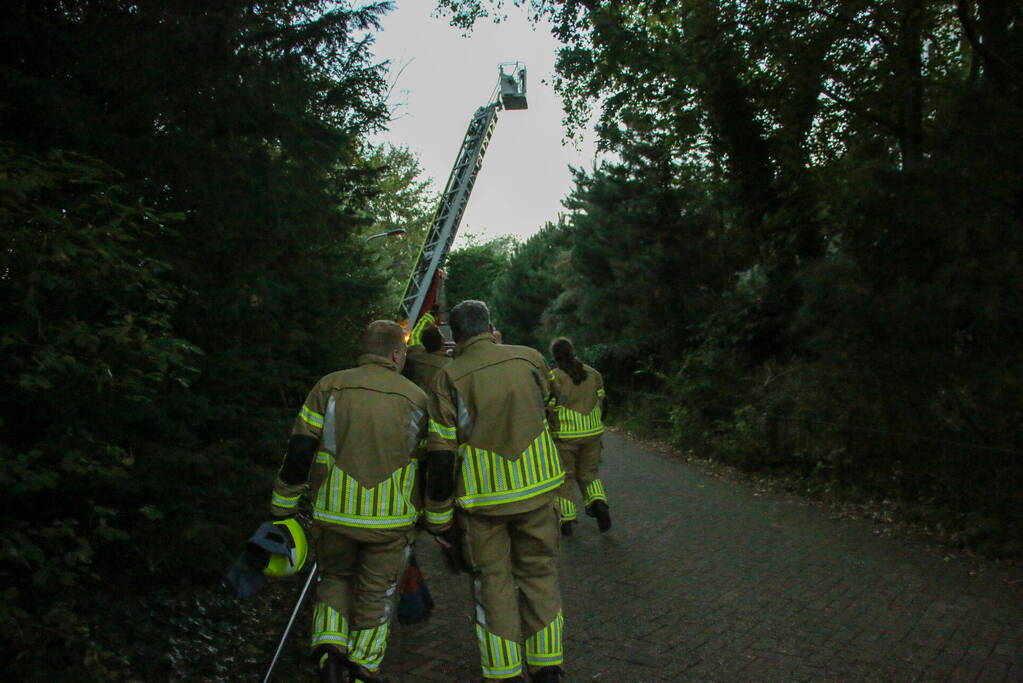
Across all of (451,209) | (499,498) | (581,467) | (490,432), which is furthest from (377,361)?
(451,209)

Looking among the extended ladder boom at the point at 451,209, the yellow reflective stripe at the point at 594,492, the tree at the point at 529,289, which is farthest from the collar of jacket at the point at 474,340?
the tree at the point at 529,289

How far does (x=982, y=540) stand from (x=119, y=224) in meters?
7.95

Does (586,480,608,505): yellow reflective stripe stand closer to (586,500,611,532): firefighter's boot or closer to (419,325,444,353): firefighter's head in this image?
(586,500,611,532): firefighter's boot

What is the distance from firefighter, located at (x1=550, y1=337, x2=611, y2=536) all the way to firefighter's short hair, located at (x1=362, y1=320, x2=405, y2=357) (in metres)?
3.69

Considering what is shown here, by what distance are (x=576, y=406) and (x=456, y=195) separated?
56.2 ft

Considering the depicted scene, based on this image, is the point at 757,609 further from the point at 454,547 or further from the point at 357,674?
the point at 357,674

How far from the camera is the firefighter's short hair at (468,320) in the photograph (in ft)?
16.0

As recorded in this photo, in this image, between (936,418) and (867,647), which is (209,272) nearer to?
(867,647)

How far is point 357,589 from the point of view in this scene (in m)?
4.51

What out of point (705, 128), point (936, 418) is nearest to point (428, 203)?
point (705, 128)

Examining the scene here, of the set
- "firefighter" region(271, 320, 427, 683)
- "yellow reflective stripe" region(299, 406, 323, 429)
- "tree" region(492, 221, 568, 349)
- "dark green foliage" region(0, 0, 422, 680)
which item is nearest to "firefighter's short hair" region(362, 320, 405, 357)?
"firefighter" region(271, 320, 427, 683)

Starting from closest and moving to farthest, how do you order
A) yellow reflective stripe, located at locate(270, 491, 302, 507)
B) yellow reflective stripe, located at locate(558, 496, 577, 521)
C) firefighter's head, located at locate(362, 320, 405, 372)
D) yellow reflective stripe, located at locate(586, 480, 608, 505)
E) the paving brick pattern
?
yellow reflective stripe, located at locate(270, 491, 302, 507), firefighter's head, located at locate(362, 320, 405, 372), the paving brick pattern, yellow reflective stripe, located at locate(558, 496, 577, 521), yellow reflective stripe, located at locate(586, 480, 608, 505)

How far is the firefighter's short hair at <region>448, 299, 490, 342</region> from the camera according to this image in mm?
4871

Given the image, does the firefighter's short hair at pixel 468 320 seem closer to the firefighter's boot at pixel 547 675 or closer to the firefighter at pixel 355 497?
the firefighter at pixel 355 497
